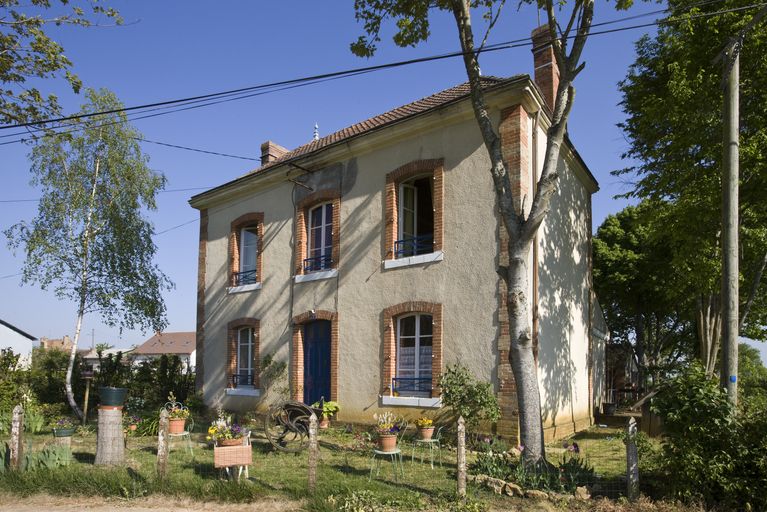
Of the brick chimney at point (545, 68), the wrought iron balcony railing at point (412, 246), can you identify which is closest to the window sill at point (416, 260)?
the wrought iron balcony railing at point (412, 246)

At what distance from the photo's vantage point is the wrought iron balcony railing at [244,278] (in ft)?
53.7

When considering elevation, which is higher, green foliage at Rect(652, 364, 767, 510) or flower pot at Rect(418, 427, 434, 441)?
green foliage at Rect(652, 364, 767, 510)

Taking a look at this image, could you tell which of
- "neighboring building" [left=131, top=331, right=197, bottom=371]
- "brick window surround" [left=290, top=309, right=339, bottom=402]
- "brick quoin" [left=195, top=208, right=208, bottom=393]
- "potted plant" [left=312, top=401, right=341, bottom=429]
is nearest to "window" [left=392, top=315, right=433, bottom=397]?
"potted plant" [left=312, top=401, right=341, bottom=429]

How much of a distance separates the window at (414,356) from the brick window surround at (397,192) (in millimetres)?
1482

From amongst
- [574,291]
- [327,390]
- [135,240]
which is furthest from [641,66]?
[135,240]

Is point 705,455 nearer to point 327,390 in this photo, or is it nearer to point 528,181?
point 528,181

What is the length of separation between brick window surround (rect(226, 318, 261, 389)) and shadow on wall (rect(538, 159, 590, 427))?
7314 mm

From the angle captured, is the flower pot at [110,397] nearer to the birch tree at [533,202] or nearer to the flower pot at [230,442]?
the flower pot at [230,442]

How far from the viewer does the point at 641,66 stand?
14938 mm

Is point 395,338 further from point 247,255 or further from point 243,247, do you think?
point 243,247

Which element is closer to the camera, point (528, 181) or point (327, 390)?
point (528, 181)

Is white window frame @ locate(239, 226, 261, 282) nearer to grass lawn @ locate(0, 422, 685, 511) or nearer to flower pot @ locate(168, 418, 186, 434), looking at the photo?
flower pot @ locate(168, 418, 186, 434)

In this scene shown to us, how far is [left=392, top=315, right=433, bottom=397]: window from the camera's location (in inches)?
463

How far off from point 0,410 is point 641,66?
17575 millimetres
